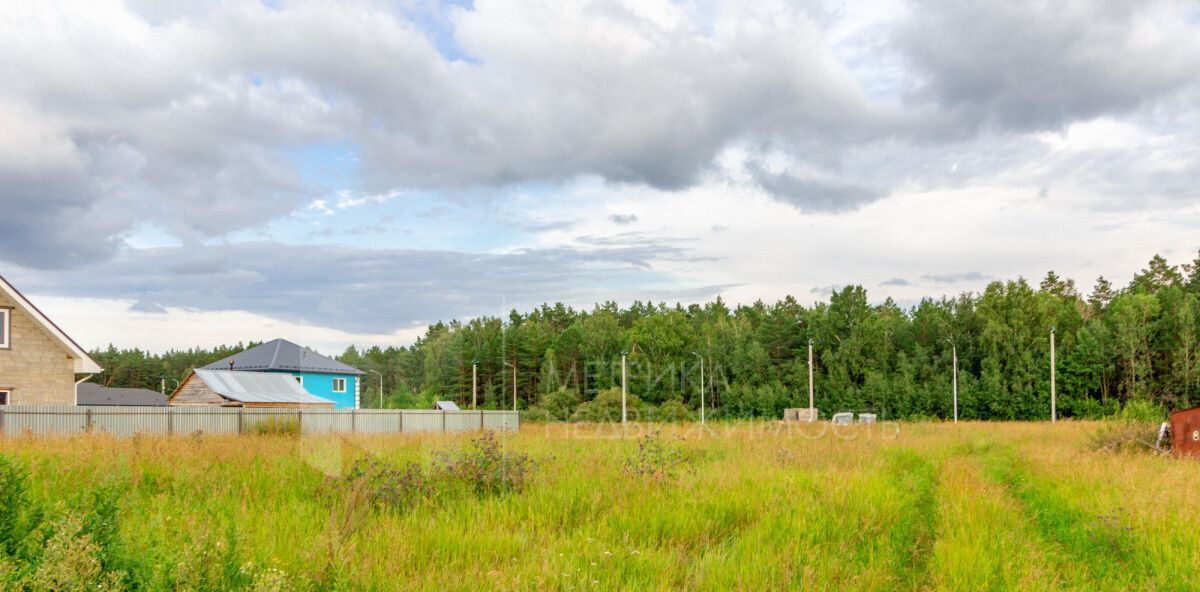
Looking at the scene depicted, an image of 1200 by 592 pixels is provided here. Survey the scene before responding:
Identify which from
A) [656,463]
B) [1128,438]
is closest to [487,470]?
[656,463]

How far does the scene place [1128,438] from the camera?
19.0 metres

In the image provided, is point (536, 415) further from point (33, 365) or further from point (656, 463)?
point (656, 463)

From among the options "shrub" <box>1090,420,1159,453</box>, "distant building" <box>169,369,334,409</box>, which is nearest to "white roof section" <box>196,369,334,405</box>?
"distant building" <box>169,369,334,409</box>

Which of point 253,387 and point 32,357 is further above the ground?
point 32,357

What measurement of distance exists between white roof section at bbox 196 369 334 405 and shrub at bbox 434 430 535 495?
98.9 feet

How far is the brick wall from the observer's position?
25.1 metres

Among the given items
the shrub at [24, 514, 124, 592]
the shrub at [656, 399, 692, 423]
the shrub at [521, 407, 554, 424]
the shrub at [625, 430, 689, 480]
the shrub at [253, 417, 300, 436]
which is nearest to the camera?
the shrub at [24, 514, 124, 592]

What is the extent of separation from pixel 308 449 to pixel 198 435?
461 cm

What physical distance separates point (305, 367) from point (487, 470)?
41211 mm

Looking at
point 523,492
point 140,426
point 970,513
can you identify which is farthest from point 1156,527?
point 140,426

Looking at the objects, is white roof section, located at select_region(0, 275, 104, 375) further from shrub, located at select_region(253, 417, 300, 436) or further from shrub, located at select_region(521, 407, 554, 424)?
shrub, located at select_region(521, 407, 554, 424)

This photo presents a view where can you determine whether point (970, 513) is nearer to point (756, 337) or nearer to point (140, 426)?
point (140, 426)

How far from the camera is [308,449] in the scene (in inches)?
541

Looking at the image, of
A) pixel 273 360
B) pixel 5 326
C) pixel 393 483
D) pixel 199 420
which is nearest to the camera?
pixel 393 483
